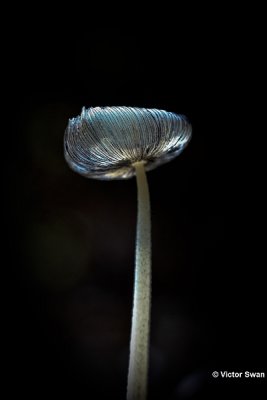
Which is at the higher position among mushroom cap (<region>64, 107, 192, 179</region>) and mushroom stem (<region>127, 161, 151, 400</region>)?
mushroom cap (<region>64, 107, 192, 179</region>)

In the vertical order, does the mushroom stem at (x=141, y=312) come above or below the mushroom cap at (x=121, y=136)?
below

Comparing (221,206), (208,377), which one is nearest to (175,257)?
(221,206)

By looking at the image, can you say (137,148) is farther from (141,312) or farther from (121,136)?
(141,312)

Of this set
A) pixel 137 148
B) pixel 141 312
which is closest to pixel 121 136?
pixel 137 148

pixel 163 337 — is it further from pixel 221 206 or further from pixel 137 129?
pixel 137 129
